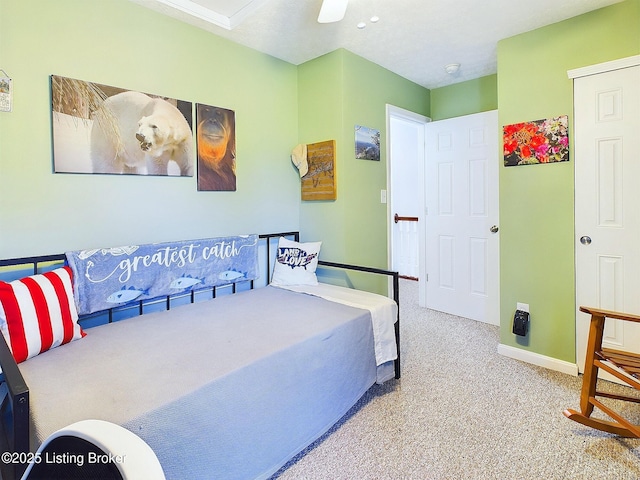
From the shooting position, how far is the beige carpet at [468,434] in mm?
1503

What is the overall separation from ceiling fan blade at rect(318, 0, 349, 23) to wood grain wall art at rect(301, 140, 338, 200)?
1043 millimetres

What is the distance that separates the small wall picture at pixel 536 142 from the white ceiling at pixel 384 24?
0.44 metres

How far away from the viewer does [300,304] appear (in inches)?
85.8

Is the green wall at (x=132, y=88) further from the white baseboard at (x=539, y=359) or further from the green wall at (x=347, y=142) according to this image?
the white baseboard at (x=539, y=359)

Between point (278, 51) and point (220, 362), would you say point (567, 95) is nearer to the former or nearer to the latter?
point (278, 51)

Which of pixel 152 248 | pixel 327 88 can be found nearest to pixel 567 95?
pixel 327 88

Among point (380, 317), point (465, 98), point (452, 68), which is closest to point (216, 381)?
point (380, 317)

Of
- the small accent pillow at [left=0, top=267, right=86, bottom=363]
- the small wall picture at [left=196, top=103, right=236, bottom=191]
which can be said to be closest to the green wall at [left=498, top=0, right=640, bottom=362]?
the small wall picture at [left=196, top=103, right=236, bottom=191]

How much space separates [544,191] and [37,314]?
2.96m

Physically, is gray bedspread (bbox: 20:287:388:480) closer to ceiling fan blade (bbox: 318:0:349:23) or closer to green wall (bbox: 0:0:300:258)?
green wall (bbox: 0:0:300:258)

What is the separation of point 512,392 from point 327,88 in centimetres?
248

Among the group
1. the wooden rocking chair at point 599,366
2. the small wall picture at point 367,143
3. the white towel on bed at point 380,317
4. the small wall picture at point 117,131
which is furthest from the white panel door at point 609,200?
the small wall picture at point 117,131

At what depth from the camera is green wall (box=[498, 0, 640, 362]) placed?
2217mm

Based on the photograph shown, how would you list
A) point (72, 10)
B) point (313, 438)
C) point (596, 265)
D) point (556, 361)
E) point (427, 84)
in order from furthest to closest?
point (427, 84) → point (556, 361) → point (596, 265) → point (72, 10) → point (313, 438)
